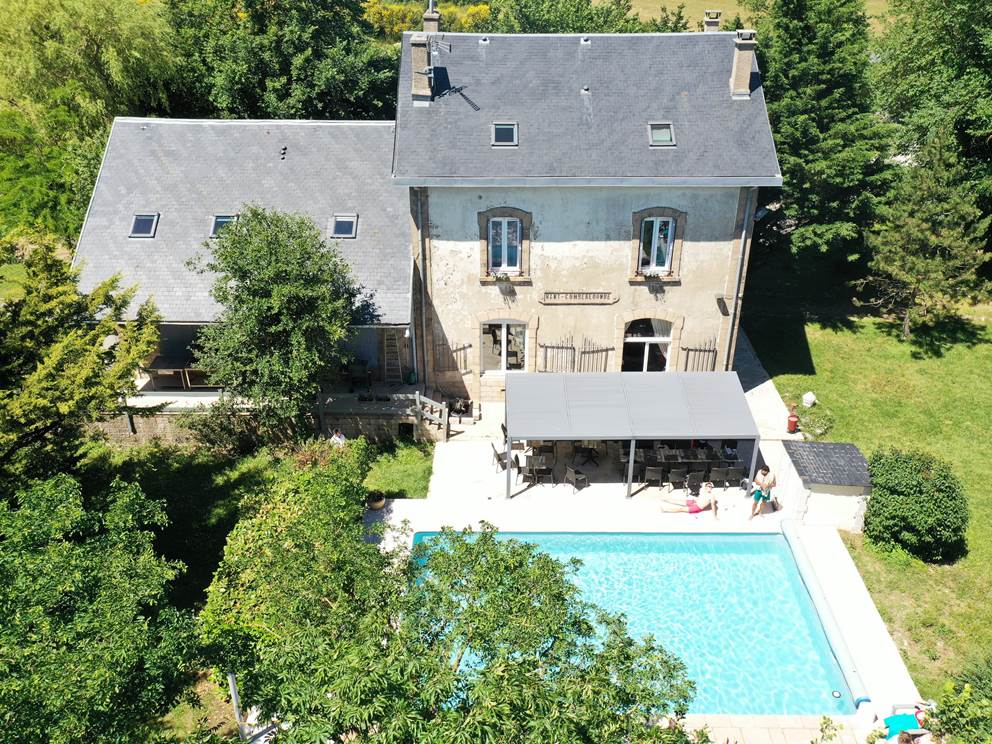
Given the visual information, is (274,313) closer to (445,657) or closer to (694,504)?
(694,504)

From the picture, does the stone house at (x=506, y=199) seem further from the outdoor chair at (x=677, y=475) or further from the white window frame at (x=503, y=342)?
the outdoor chair at (x=677, y=475)

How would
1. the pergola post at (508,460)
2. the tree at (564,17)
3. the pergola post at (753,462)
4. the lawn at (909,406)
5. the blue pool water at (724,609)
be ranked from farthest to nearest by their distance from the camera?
the tree at (564,17) → the pergola post at (753,462) → the pergola post at (508,460) → the lawn at (909,406) → the blue pool water at (724,609)

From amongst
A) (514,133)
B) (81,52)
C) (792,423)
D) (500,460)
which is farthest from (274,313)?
(81,52)

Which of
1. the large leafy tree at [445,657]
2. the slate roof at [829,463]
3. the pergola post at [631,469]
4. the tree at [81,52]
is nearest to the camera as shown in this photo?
the large leafy tree at [445,657]

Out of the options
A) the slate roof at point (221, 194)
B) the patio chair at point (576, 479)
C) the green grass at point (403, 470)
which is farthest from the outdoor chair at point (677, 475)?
the slate roof at point (221, 194)

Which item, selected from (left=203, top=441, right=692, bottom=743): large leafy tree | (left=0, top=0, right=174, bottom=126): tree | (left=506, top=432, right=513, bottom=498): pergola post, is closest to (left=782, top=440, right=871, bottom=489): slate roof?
(left=506, top=432, right=513, bottom=498): pergola post

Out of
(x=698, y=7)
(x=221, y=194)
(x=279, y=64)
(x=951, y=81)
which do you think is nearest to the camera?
(x=221, y=194)
